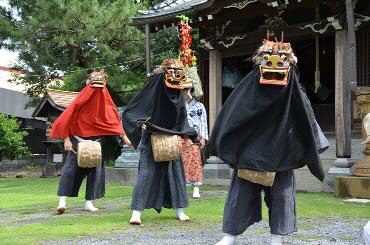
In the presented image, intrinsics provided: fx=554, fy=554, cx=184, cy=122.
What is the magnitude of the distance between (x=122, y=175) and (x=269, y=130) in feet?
28.4

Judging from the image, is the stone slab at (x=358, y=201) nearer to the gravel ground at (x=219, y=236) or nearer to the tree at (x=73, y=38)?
the gravel ground at (x=219, y=236)

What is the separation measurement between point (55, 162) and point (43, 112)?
194cm

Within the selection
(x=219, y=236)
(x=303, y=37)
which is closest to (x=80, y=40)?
(x=303, y=37)

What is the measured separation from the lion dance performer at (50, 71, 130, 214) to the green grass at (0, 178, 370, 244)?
371mm

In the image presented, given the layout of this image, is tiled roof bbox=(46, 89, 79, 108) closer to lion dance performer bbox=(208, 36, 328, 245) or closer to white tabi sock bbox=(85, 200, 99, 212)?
white tabi sock bbox=(85, 200, 99, 212)

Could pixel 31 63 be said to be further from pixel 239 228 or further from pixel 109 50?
pixel 239 228

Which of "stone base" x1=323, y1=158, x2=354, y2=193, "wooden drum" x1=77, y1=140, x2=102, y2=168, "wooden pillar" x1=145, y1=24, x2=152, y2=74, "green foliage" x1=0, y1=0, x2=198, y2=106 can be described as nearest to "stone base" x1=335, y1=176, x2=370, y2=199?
"stone base" x1=323, y1=158, x2=354, y2=193

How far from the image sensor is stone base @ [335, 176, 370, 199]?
873cm

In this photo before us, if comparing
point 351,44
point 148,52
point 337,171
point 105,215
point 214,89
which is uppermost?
point 148,52

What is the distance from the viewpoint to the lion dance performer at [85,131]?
766 cm

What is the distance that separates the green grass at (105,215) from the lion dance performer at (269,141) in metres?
1.55

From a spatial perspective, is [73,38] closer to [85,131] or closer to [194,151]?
[194,151]

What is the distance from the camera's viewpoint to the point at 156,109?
6.60m

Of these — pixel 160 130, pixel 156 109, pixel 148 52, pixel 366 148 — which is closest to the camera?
pixel 160 130
